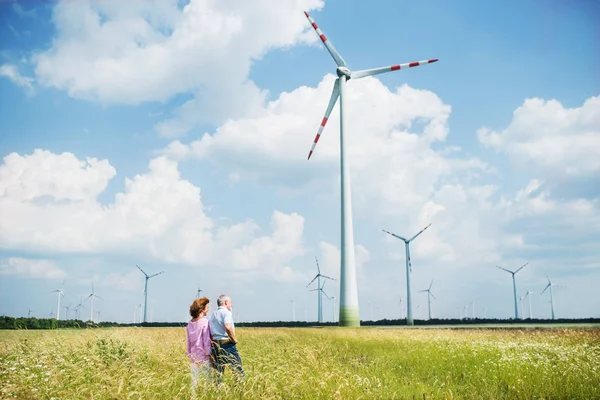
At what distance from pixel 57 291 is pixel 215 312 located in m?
77.8

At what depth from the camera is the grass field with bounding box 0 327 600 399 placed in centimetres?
797

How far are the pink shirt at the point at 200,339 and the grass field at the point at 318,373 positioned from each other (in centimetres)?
32

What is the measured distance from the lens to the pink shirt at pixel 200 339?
1050 centimetres

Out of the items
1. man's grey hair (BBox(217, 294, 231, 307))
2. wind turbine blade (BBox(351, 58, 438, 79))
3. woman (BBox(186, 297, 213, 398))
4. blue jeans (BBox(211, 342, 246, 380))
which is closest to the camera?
blue jeans (BBox(211, 342, 246, 380))

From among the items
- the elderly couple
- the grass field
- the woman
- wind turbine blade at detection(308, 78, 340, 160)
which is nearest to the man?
the elderly couple

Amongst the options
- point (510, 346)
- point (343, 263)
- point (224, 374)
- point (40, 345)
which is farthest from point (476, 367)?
point (343, 263)

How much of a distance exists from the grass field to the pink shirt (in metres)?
0.32

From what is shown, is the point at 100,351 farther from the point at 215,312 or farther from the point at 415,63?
the point at 415,63

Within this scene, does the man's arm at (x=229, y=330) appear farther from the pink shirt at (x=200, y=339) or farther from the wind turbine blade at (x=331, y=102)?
the wind turbine blade at (x=331, y=102)

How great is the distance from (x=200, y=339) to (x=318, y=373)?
2666mm

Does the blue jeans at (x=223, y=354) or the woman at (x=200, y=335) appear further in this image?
the woman at (x=200, y=335)

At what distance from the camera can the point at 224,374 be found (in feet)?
33.1

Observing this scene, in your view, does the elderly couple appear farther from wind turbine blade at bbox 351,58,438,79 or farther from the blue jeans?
wind turbine blade at bbox 351,58,438,79

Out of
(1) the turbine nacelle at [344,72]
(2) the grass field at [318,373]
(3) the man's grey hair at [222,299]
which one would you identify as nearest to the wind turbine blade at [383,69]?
(1) the turbine nacelle at [344,72]
